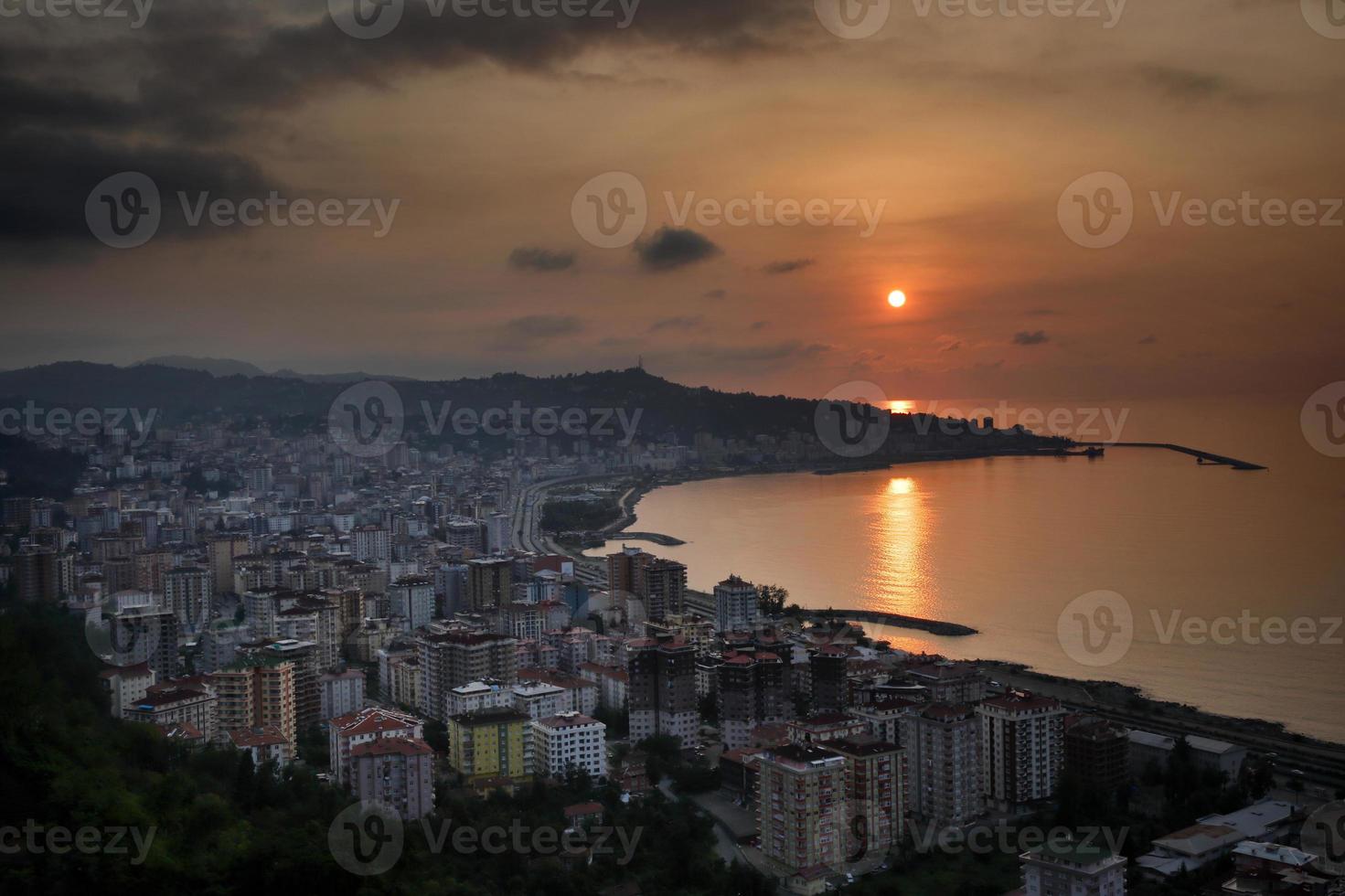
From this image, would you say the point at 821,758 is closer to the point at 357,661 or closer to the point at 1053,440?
the point at 357,661

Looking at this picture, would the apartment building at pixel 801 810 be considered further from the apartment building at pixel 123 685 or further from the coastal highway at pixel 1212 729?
the apartment building at pixel 123 685

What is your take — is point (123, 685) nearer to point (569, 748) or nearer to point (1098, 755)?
point (569, 748)

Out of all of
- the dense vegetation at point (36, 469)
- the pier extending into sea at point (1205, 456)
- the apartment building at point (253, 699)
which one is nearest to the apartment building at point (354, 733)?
the apartment building at point (253, 699)

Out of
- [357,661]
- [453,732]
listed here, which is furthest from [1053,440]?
[453,732]

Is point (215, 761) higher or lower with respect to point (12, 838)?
lower

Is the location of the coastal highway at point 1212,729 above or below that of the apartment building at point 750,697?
below

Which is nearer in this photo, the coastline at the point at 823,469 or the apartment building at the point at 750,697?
the apartment building at the point at 750,697

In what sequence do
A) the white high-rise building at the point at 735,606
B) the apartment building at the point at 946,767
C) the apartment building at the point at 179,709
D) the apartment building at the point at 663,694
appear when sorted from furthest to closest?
1. the white high-rise building at the point at 735,606
2. the apartment building at the point at 663,694
3. the apartment building at the point at 179,709
4. the apartment building at the point at 946,767
